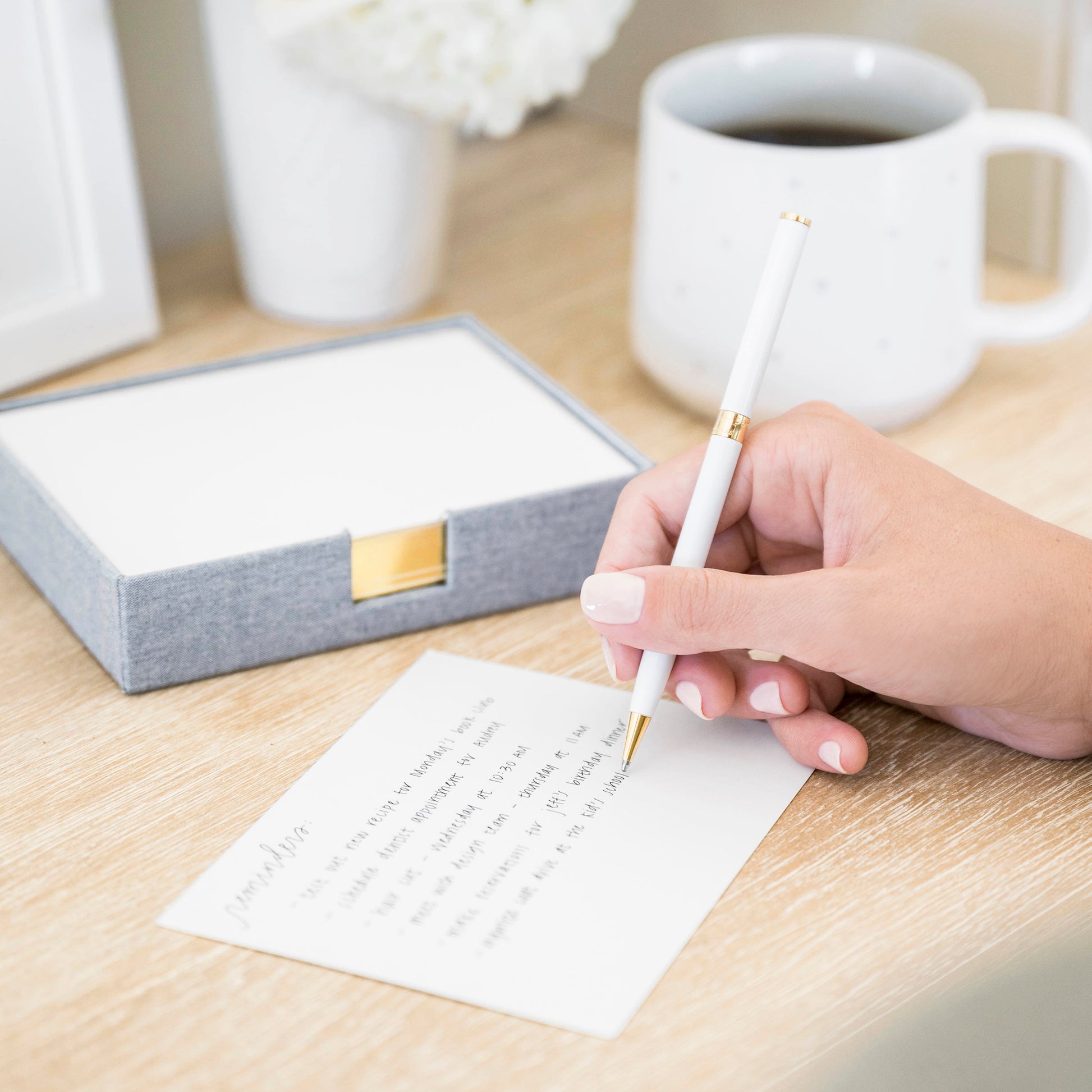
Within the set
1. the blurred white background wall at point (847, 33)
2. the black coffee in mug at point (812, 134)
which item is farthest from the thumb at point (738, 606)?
the blurred white background wall at point (847, 33)

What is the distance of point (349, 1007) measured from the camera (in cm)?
40

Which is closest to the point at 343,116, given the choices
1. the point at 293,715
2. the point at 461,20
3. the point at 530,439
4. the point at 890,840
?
the point at 461,20

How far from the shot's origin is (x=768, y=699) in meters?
0.50

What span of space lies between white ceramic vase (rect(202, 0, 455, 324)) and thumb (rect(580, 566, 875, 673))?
399 millimetres

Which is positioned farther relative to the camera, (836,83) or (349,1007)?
(836,83)

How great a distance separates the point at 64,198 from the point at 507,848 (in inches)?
19.2

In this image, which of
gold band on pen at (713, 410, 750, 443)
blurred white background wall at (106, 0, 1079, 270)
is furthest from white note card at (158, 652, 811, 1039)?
blurred white background wall at (106, 0, 1079, 270)

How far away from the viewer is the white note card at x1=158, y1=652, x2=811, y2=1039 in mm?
417

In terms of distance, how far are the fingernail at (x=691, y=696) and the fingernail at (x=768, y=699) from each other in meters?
0.02

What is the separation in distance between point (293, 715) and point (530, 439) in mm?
177

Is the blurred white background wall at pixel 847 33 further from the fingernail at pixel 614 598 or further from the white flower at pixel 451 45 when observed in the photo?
the fingernail at pixel 614 598

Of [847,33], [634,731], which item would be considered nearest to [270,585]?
[634,731]

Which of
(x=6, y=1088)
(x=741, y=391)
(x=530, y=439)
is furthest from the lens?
(x=530, y=439)

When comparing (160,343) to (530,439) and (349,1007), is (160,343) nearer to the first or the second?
(530,439)
